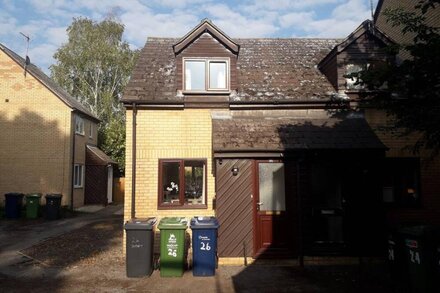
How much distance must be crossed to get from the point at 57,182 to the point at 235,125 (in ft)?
46.3

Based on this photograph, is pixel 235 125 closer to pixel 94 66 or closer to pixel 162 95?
pixel 162 95

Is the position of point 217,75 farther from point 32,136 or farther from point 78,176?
point 78,176

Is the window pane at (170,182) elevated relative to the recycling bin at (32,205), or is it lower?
elevated

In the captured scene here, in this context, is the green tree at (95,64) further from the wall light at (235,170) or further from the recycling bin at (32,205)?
the wall light at (235,170)

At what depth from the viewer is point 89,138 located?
2609 centimetres

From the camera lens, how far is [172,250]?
8609 millimetres

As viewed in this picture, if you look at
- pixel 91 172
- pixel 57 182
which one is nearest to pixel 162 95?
pixel 57 182

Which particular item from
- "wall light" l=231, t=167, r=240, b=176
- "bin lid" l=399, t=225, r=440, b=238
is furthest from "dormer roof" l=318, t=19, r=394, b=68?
"bin lid" l=399, t=225, r=440, b=238

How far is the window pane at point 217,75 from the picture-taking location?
11.4 m

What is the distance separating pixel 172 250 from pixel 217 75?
5.34 m

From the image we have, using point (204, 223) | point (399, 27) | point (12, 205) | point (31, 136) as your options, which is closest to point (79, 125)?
point (31, 136)

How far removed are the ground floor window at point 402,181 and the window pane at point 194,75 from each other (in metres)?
5.73

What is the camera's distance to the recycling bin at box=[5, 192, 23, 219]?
60.6ft

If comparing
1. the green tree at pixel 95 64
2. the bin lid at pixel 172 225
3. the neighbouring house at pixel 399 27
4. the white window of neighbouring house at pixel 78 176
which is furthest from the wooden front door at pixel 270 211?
the green tree at pixel 95 64
